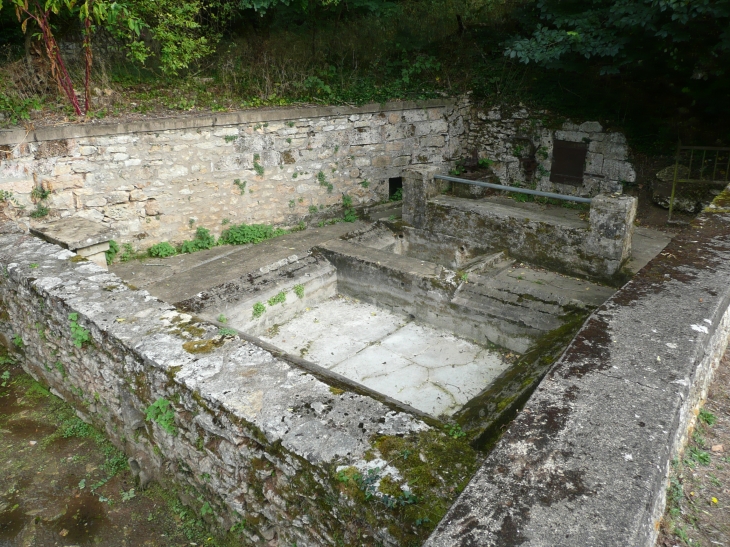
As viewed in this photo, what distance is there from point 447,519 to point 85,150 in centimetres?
707

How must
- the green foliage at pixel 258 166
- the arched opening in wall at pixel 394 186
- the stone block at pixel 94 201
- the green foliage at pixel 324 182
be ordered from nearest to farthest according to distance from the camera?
the stone block at pixel 94 201 < the green foliage at pixel 258 166 < the green foliage at pixel 324 182 < the arched opening in wall at pixel 394 186

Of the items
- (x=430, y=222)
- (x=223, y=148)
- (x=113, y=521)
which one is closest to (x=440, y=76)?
(x=430, y=222)

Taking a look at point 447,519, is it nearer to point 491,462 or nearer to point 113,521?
point 491,462

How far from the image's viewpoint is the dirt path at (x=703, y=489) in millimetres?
2290

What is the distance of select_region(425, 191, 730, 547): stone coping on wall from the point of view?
1.91m

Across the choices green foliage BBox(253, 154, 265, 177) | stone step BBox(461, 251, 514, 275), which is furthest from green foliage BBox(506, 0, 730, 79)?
green foliage BBox(253, 154, 265, 177)

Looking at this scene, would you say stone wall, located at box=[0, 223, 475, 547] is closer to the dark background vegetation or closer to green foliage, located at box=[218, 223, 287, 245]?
green foliage, located at box=[218, 223, 287, 245]

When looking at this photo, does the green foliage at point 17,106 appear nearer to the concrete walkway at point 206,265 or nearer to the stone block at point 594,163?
the concrete walkway at point 206,265

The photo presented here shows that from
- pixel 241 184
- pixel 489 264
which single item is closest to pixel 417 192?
pixel 489 264

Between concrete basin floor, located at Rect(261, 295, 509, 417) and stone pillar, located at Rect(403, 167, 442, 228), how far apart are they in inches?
81.2

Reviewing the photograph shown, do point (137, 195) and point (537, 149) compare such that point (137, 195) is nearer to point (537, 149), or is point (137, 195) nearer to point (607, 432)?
point (607, 432)

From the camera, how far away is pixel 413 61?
1147cm

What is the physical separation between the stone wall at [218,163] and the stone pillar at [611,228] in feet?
14.1

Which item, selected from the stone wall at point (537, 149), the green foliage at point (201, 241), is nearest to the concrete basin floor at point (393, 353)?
the green foliage at point (201, 241)
